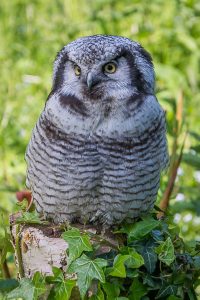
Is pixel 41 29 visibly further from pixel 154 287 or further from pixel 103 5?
pixel 154 287

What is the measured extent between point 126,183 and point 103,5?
Answer: 134 inches

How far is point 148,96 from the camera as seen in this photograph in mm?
2891

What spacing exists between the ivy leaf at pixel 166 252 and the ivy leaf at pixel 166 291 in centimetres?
14

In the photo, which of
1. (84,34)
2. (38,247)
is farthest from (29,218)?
(84,34)

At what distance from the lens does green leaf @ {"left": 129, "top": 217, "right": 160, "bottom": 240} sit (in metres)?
2.70

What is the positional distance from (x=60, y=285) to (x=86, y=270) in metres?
0.12

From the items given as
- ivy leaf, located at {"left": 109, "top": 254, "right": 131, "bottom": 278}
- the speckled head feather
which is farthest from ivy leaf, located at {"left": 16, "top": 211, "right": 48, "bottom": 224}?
the speckled head feather

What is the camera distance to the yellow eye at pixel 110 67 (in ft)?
9.18

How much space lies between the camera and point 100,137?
9.09ft

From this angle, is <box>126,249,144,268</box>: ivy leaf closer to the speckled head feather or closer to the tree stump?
the tree stump

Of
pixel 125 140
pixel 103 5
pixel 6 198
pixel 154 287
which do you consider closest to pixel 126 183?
pixel 125 140

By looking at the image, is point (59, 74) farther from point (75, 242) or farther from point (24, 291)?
point (24, 291)

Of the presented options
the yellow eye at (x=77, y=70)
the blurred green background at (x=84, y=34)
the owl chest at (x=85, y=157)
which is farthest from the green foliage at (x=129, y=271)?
the blurred green background at (x=84, y=34)

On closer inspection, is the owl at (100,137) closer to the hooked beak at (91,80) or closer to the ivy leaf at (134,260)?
the hooked beak at (91,80)
